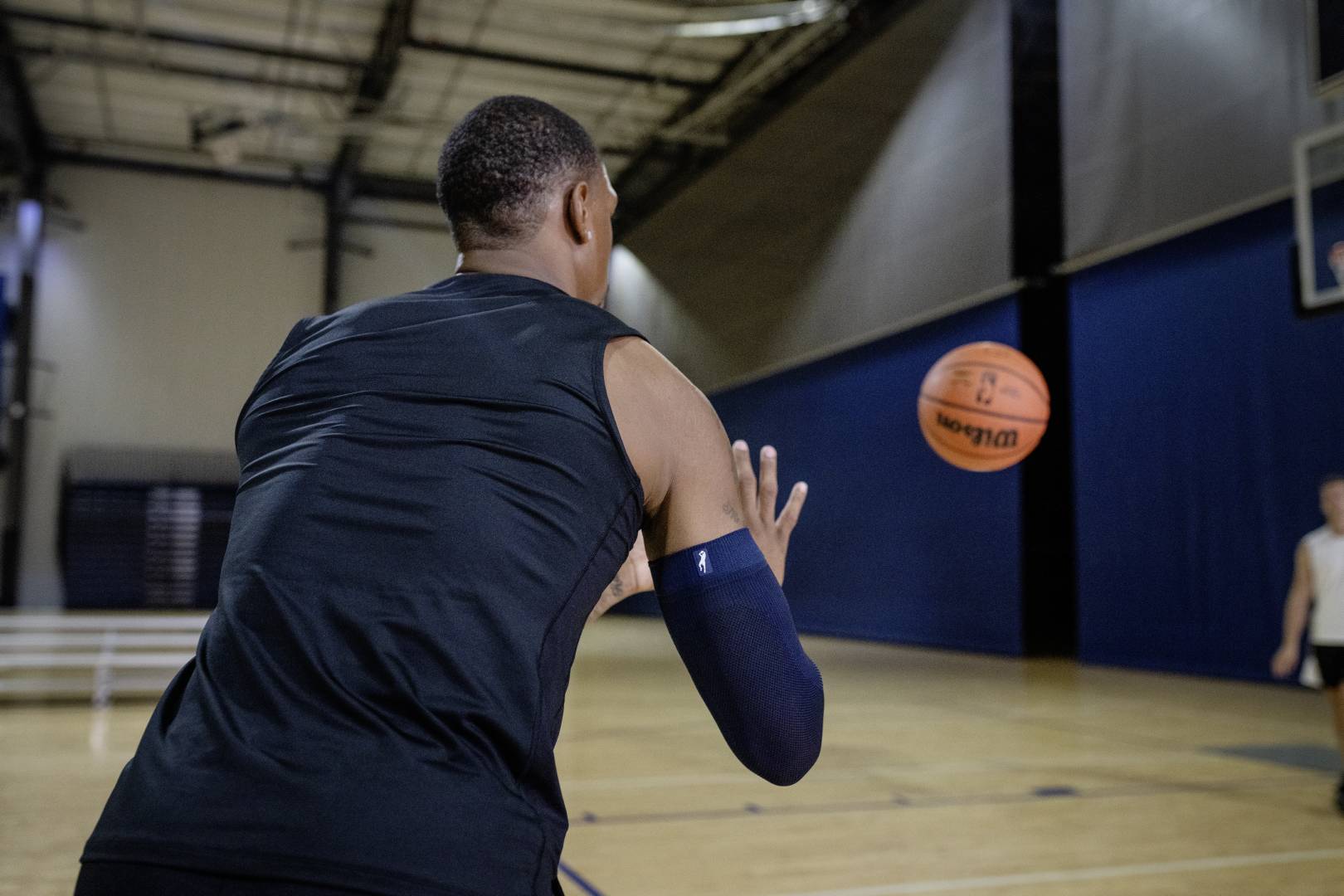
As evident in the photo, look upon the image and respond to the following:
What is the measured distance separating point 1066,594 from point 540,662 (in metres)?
11.9

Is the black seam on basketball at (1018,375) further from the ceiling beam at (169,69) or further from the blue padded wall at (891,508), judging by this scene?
the ceiling beam at (169,69)

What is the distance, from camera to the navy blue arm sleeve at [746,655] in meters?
1.17

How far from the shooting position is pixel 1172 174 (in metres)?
9.76

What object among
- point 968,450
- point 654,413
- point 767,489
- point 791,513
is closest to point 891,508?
point 968,450

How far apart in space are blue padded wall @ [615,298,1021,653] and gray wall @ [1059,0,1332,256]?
62.3 inches

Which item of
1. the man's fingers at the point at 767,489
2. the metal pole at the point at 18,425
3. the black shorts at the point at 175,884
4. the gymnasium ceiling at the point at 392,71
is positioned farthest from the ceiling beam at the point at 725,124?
the black shorts at the point at 175,884

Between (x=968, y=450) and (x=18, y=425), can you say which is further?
(x=18, y=425)

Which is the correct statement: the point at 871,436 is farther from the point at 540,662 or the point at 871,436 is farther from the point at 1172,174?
the point at 540,662

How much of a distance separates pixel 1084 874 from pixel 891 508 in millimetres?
10139

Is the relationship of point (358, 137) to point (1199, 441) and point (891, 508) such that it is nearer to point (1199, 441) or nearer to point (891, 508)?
point (891, 508)

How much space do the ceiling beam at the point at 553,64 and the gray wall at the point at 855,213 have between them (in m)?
1.30

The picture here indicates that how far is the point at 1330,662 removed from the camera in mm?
5004

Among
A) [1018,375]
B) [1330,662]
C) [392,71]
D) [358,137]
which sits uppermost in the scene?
[358,137]

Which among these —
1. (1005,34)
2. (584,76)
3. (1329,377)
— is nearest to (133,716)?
(1329,377)
